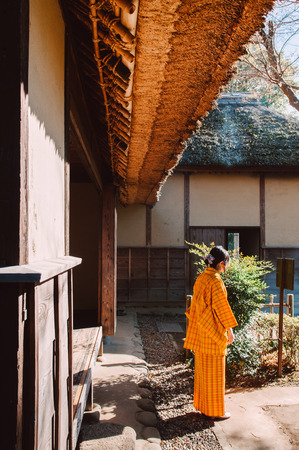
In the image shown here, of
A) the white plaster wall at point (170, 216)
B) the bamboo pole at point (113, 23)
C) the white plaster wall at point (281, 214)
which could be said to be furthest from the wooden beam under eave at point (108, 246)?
the white plaster wall at point (281, 214)

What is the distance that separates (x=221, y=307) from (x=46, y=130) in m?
2.60

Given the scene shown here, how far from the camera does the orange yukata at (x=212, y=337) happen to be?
138 inches

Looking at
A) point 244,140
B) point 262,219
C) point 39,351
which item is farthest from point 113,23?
point 244,140

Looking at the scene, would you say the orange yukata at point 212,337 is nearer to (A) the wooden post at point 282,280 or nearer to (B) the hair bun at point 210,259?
(B) the hair bun at point 210,259

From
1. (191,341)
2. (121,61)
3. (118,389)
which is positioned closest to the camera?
(121,61)

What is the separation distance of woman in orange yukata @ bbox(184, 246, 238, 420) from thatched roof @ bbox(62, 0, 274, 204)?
4.74ft

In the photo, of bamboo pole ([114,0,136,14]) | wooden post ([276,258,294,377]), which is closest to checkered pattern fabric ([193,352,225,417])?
wooden post ([276,258,294,377])

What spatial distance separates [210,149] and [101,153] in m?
5.67

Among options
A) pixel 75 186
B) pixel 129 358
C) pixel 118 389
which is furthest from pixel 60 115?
pixel 75 186

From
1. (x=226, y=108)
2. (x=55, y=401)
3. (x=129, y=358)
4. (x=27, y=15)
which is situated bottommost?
(x=129, y=358)

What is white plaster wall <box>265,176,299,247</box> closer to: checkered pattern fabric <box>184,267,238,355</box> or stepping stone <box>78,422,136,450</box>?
checkered pattern fabric <box>184,267,238,355</box>

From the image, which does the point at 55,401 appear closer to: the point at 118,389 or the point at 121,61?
the point at 121,61

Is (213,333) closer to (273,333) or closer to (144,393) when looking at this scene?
(144,393)

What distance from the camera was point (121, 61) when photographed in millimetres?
1798
